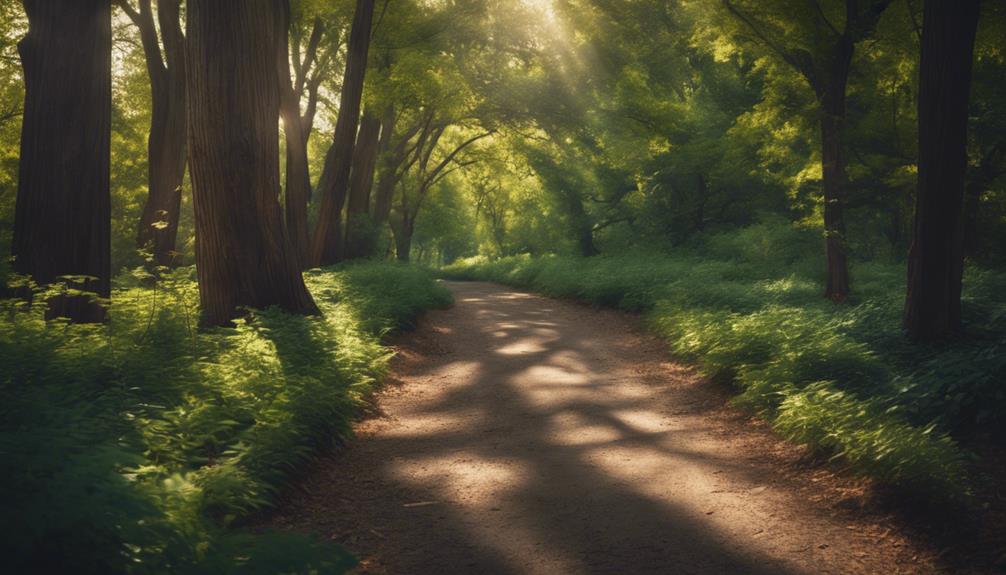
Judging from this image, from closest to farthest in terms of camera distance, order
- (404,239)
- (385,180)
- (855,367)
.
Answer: (855,367) < (385,180) < (404,239)

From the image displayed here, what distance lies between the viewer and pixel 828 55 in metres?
12.5

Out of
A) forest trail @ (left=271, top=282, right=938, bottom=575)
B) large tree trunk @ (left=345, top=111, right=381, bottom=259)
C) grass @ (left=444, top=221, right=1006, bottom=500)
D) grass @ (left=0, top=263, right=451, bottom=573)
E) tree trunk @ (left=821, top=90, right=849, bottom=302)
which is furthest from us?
large tree trunk @ (left=345, top=111, right=381, bottom=259)

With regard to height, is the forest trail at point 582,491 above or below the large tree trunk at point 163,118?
below

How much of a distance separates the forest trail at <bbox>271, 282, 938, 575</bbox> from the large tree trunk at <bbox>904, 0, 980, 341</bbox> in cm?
286

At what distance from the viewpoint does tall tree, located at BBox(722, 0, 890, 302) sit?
11.9 meters

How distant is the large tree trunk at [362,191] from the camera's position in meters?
19.5

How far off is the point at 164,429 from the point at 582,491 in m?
2.87

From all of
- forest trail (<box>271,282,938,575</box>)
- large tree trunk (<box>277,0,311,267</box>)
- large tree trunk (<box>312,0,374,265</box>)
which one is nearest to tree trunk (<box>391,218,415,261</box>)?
large tree trunk (<box>312,0,374,265</box>)

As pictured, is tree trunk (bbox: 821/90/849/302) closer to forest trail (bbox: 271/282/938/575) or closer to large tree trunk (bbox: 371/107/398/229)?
forest trail (bbox: 271/282/938/575)

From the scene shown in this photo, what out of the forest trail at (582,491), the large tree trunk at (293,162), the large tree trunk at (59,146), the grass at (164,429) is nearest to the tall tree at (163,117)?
the large tree trunk at (293,162)

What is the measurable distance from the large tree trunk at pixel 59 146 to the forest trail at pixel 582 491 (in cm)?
384

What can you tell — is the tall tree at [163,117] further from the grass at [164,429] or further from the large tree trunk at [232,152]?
the large tree trunk at [232,152]

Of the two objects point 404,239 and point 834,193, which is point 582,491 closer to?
point 834,193

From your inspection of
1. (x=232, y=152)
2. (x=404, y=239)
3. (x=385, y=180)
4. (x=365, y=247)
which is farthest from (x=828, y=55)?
(x=404, y=239)
